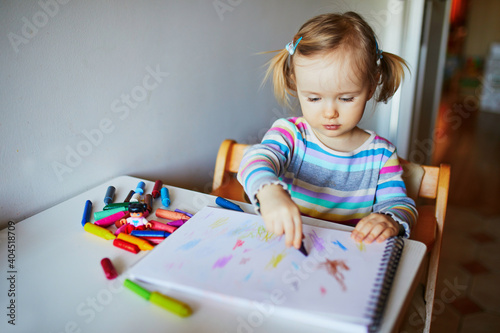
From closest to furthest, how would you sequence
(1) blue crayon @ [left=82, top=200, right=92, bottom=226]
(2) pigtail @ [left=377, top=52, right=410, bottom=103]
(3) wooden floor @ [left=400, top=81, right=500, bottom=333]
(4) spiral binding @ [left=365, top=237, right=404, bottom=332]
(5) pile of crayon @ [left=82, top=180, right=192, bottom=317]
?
(4) spiral binding @ [left=365, top=237, right=404, bottom=332] → (5) pile of crayon @ [left=82, top=180, right=192, bottom=317] → (1) blue crayon @ [left=82, top=200, right=92, bottom=226] → (2) pigtail @ [left=377, top=52, right=410, bottom=103] → (3) wooden floor @ [left=400, top=81, right=500, bottom=333]

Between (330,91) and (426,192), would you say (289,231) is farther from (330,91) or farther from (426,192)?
(426,192)

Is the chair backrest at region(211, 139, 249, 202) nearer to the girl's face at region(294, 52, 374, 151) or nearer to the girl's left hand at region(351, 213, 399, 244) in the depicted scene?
the girl's face at region(294, 52, 374, 151)

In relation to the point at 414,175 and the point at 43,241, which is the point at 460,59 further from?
the point at 43,241

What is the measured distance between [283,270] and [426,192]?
453mm

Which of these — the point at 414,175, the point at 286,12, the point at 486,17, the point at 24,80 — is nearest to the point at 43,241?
the point at 24,80

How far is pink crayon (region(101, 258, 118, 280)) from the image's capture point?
1.61 feet

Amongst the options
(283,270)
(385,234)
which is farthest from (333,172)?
(283,270)

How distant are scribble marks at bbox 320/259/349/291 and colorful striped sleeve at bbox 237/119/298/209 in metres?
0.12

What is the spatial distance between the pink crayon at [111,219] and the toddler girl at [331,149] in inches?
8.1

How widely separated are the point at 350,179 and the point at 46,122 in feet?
1.91

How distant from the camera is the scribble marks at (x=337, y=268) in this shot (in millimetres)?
452

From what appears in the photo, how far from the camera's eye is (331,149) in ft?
2.62

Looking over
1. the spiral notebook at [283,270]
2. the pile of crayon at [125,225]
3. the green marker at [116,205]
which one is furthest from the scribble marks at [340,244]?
the green marker at [116,205]

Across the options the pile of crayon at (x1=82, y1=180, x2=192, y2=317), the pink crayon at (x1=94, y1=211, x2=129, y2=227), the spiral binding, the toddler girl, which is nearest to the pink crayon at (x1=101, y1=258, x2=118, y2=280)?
the pile of crayon at (x1=82, y1=180, x2=192, y2=317)
